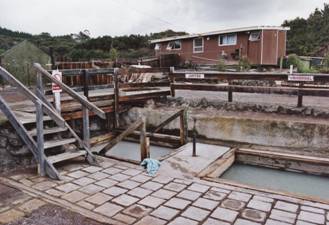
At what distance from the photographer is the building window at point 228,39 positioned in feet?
73.8

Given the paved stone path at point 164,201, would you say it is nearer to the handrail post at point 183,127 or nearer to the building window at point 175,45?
the handrail post at point 183,127

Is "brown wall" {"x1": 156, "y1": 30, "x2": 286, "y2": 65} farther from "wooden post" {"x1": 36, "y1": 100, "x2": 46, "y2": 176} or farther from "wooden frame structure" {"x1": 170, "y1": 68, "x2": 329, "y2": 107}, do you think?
"wooden post" {"x1": 36, "y1": 100, "x2": 46, "y2": 176}

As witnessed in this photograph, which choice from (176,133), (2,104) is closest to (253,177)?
(176,133)

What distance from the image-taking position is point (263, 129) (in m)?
5.92

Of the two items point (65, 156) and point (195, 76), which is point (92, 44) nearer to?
point (195, 76)

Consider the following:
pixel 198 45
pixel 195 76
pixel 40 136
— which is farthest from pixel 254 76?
pixel 198 45

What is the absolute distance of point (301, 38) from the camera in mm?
37688

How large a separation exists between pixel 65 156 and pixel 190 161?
207 centimetres

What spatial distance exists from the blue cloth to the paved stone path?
0.13 m

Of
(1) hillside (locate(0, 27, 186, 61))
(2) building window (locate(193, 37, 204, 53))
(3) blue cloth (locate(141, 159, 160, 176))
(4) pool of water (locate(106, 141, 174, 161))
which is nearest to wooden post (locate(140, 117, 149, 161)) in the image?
(3) blue cloth (locate(141, 159, 160, 176))

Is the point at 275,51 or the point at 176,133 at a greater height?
the point at 275,51

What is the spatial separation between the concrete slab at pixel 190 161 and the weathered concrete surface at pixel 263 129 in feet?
2.06

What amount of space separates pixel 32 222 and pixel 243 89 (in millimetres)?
5543

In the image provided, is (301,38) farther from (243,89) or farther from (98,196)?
(98,196)
